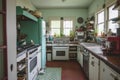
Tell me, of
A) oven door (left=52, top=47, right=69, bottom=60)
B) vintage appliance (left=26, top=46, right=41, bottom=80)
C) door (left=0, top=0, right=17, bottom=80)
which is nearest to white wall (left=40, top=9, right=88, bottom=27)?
oven door (left=52, top=47, right=69, bottom=60)

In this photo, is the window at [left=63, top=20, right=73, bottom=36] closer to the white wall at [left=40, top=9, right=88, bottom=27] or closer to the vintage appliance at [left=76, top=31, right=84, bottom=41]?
the white wall at [left=40, top=9, right=88, bottom=27]

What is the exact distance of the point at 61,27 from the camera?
7.39 metres

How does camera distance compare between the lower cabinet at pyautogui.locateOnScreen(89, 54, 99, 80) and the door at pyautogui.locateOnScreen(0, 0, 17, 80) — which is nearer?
the door at pyautogui.locateOnScreen(0, 0, 17, 80)

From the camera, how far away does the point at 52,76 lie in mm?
4324

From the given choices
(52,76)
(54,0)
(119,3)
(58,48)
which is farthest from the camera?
(58,48)

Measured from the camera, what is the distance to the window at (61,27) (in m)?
7.36

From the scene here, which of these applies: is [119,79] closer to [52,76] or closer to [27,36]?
[52,76]

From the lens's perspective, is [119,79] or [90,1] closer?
[119,79]

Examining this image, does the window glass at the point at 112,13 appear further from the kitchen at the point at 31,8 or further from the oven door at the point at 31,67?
the oven door at the point at 31,67

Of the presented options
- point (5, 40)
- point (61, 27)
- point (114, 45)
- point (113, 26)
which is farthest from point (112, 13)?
point (61, 27)

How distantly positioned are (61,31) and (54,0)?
2.04m

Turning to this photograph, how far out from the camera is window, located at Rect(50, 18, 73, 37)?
7363 millimetres

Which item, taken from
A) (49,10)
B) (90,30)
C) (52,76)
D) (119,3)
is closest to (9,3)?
(119,3)

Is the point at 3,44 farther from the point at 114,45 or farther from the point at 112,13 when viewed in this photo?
the point at 112,13
